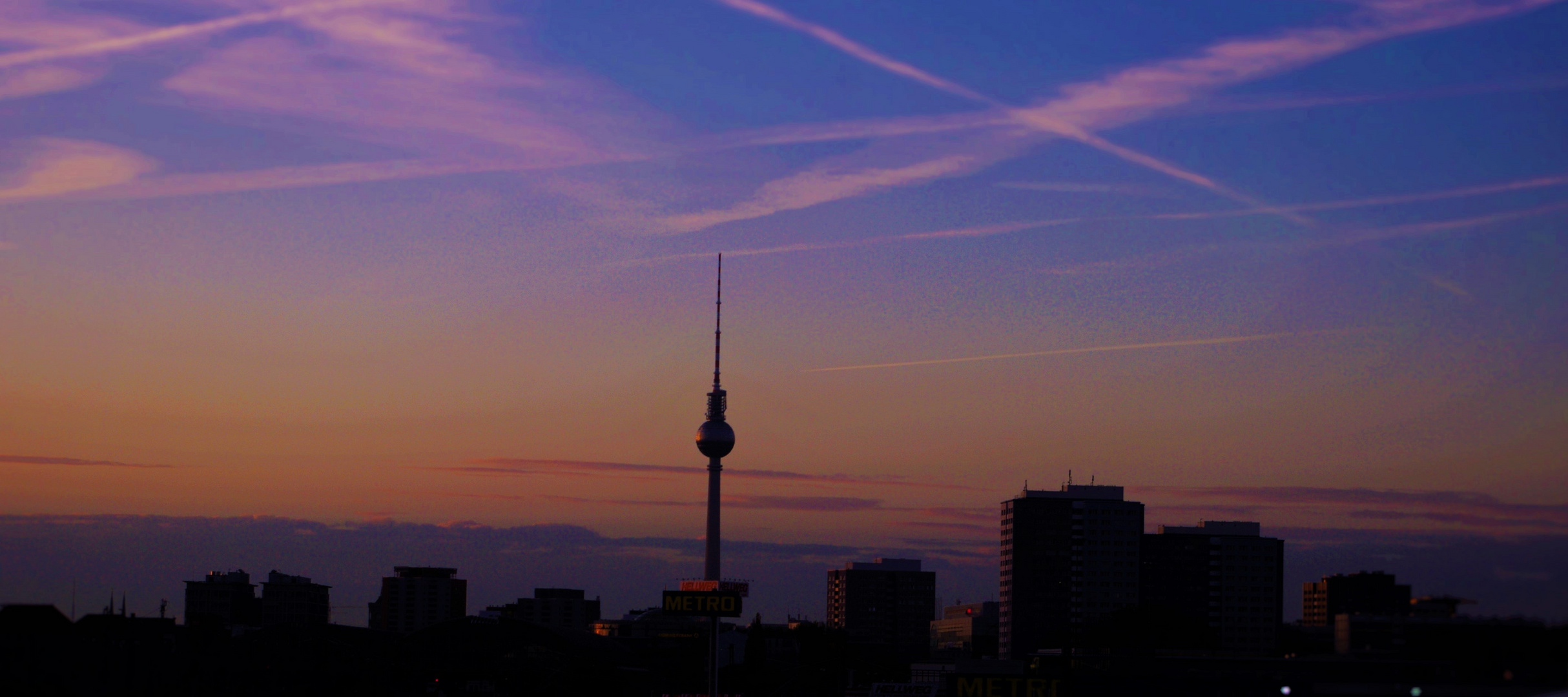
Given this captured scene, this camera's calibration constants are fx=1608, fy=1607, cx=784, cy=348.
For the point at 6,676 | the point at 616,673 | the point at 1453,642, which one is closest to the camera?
the point at 1453,642

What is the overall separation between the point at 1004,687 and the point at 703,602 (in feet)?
84.8

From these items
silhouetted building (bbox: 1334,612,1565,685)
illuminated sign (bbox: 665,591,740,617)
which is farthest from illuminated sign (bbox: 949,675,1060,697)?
silhouetted building (bbox: 1334,612,1565,685)

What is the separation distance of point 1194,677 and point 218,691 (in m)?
79.1

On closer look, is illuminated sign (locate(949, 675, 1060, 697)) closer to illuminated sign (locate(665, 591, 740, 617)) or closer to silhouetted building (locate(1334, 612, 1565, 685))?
illuminated sign (locate(665, 591, 740, 617))

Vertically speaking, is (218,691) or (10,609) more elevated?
(10,609)

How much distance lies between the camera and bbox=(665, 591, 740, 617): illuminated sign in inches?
5212

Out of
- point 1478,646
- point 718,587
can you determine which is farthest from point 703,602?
point 1478,646

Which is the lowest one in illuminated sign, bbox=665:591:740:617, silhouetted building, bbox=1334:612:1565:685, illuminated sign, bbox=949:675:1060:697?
illuminated sign, bbox=949:675:1060:697

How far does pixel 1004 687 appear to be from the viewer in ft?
409

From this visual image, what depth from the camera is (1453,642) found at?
6956cm

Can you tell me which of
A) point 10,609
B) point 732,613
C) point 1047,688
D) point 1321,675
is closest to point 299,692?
point 732,613

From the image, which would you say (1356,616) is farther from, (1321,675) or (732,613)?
(732,613)

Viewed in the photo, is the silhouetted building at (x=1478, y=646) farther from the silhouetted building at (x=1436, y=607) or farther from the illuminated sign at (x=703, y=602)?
the illuminated sign at (x=703, y=602)

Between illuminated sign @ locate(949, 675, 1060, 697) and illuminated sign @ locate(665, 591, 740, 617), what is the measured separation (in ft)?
64.0
